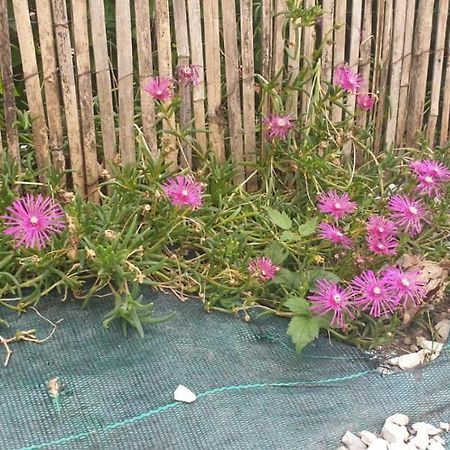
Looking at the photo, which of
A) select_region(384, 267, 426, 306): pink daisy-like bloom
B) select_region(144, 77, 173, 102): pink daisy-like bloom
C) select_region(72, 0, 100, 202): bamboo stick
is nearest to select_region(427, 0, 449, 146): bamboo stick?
select_region(384, 267, 426, 306): pink daisy-like bloom

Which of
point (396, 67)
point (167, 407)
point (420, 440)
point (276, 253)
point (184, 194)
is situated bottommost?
point (420, 440)

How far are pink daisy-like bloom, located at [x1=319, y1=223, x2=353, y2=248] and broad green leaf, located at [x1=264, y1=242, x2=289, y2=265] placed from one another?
0.14 metres

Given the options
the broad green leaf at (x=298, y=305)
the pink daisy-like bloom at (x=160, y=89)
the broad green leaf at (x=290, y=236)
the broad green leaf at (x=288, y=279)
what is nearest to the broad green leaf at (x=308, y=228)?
the broad green leaf at (x=290, y=236)

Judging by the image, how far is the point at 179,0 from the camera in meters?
2.41

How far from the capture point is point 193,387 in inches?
77.3

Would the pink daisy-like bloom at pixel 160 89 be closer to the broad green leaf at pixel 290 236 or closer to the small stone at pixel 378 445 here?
the broad green leaf at pixel 290 236

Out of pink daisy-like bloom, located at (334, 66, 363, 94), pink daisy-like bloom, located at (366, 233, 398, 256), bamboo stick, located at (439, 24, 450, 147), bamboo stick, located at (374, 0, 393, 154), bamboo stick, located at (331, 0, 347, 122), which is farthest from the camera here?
bamboo stick, located at (439, 24, 450, 147)

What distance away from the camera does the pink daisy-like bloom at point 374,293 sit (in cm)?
206

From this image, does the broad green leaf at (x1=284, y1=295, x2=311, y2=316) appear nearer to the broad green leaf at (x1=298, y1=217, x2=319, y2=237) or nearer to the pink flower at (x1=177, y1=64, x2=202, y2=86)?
the broad green leaf at (x1=298, y1=217, x2=319, y2=237)

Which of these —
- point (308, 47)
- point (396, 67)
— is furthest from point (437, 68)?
point (308, 47)

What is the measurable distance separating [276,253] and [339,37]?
35.9 inches

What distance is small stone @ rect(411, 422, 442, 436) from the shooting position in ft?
6.48

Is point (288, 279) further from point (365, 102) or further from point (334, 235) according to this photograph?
point (365, 102)

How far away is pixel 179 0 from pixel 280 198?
2.37ft
